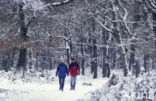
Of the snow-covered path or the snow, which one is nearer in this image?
the snow

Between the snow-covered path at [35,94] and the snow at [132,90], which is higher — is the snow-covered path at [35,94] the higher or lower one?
the lower one

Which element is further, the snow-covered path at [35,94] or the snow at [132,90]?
the snow-covered path at [35,94]

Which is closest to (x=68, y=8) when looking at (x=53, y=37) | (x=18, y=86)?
(x=53, y=37)

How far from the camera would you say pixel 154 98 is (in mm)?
7762

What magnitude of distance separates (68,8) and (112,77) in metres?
9.68

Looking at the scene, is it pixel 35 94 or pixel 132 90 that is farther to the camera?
pixel 35 94

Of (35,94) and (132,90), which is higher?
(132,90)

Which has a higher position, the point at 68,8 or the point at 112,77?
the point at 68,8

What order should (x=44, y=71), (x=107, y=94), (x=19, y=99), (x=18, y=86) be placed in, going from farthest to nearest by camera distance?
(x=44, y=71)
(x=18, y=86)
(x=19, y=99)
(x=107, y=94)

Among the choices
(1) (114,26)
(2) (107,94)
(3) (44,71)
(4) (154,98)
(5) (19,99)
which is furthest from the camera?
(3) (44,71)

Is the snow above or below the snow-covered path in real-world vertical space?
above

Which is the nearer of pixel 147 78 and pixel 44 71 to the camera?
pixel 147 78

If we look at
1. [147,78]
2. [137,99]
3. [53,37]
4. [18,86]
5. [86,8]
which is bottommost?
[18,86]

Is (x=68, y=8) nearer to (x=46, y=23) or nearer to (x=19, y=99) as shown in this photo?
(x=46, y=23)
